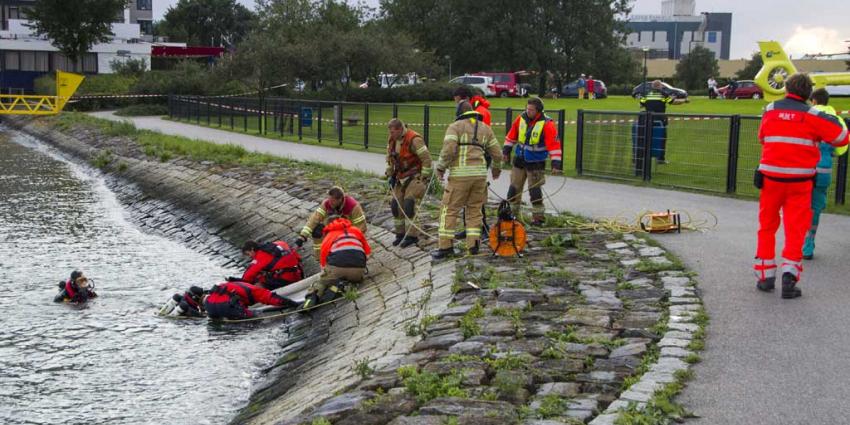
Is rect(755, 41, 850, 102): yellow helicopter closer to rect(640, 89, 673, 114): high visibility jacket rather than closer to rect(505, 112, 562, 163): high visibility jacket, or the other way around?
rect(640, 89, 673, 114): high visibility jacket

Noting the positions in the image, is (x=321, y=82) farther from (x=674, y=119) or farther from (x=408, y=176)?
(x=408, y=176)

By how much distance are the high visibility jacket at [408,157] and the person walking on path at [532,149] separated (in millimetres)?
1060

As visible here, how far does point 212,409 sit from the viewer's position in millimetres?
11039

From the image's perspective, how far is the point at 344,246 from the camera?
14.4 meters

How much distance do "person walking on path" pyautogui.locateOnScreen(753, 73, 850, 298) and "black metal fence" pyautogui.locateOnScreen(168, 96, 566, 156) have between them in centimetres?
1240

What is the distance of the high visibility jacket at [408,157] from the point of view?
1436cm

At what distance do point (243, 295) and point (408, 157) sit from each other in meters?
2.93

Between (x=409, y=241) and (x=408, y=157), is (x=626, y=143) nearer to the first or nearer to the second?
(x=409, y=241)

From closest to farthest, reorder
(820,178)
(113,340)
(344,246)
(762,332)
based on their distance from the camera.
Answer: (762,332)
(820,178)
(113,340)
(344,246)

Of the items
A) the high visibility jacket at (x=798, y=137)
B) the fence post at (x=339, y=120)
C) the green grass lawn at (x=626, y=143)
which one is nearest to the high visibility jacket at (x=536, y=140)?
the high visibility jacket at (x=798, y=137)

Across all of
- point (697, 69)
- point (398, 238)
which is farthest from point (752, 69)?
point (398, 238)

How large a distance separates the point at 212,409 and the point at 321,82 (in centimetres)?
4643

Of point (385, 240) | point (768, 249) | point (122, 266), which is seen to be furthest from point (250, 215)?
point (768, 249)

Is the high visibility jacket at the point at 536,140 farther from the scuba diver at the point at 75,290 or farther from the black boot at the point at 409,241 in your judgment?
the scuba diver at the point at 75,290
